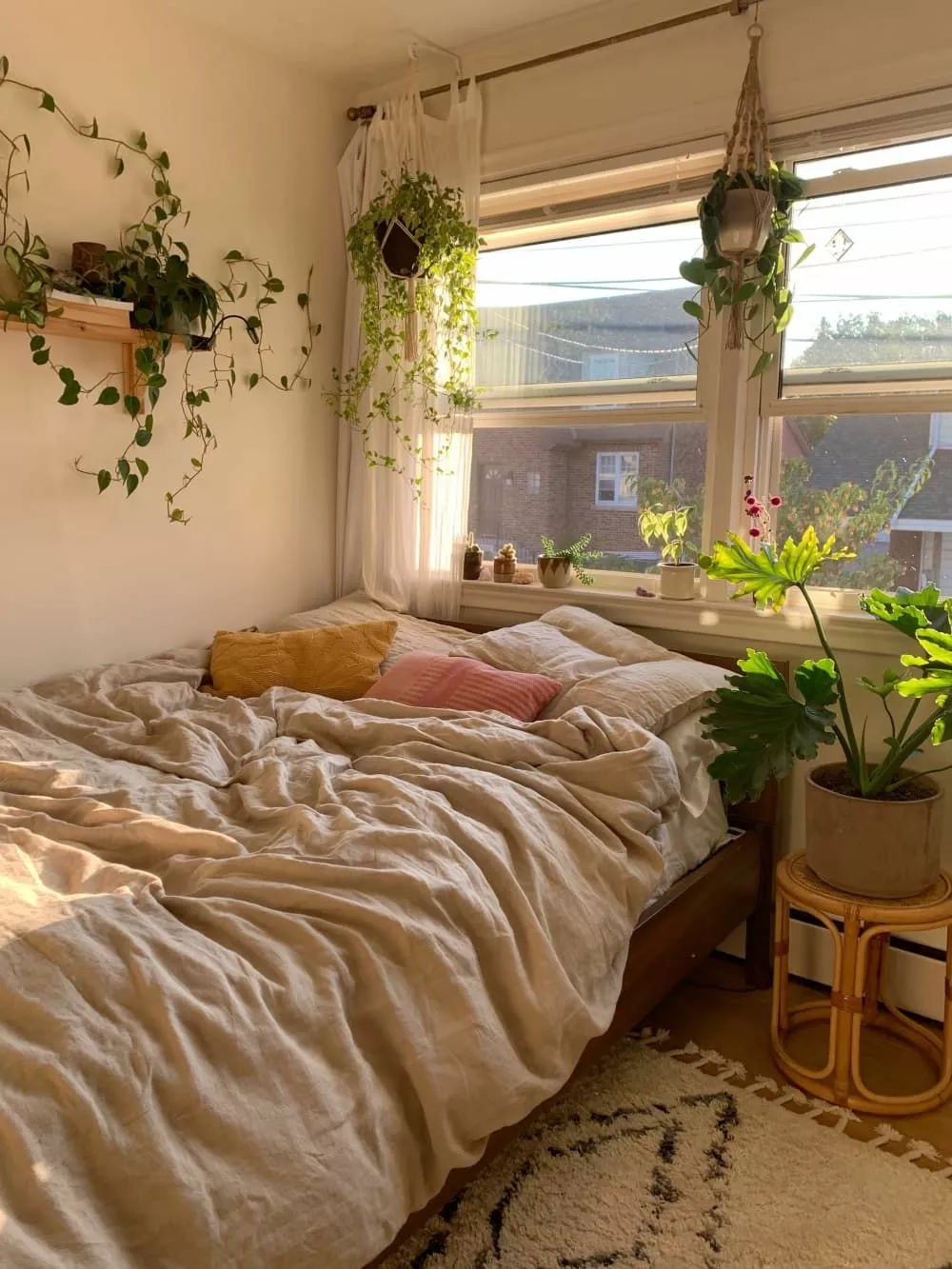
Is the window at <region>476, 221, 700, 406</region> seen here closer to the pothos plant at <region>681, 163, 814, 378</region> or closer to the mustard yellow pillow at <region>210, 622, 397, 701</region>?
the pothos plant at <region>681, 163, 814, 378</region>

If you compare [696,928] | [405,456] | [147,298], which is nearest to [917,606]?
[696,928]

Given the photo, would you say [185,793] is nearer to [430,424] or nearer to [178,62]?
[430,424]

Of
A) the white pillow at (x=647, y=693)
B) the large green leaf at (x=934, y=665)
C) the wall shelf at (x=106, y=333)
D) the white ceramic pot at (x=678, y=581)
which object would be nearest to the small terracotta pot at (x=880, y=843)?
the large green leaf at (x=934, y=665)

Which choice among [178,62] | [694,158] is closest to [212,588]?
[178,62]

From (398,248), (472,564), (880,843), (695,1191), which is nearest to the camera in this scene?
(695,1191)

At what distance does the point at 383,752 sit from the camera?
1994 mm

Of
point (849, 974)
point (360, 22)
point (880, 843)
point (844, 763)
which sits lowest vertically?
point (849, 974)

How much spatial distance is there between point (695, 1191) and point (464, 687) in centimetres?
109

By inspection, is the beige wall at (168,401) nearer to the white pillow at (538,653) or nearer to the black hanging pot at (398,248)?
the black hanging pot at (398,248)

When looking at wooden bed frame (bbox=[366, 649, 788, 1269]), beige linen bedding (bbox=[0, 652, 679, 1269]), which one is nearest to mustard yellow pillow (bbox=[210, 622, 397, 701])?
beige linen bedding (bbox=[0, 652, 679, 1269])

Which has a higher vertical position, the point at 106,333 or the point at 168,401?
the point at 106,333

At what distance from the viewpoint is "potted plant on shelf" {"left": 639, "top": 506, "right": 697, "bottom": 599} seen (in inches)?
105

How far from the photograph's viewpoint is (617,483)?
292 centimetres

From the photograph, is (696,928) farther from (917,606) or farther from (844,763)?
(917,606)
